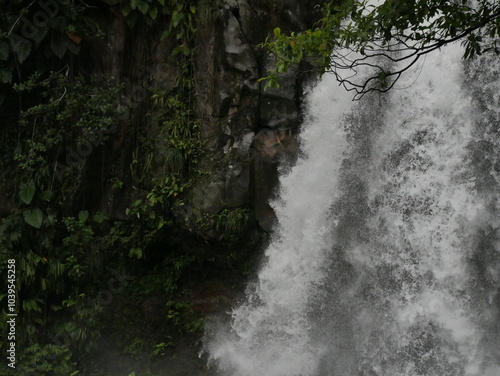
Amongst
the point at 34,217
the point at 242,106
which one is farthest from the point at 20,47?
the point at 242,106

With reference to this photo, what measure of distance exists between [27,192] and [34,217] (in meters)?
0.36

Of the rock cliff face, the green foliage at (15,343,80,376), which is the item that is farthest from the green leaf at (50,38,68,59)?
the green foliage at (15,343,80,376)

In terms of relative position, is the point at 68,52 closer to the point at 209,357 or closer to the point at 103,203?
the point at 103,203

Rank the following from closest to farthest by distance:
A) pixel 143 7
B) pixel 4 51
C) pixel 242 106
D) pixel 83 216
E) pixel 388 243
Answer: pixel 388 243
pixel 4 51
pixel 242 106
pixel 143 7
pixel 83 216

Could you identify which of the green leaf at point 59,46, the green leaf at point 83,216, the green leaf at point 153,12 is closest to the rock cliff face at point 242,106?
the green leaf at point 153,12

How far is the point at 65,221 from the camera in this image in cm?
839

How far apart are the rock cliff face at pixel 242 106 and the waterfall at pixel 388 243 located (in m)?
0.32

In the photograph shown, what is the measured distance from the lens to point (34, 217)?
817 centimetres

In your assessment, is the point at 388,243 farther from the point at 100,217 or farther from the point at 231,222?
the point at 100,217

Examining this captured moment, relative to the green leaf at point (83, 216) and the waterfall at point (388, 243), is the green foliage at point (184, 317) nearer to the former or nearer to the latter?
the waterfall at point (388, 243)

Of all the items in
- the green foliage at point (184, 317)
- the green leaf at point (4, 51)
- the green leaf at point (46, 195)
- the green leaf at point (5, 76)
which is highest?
the green leaf at point (4, 51)

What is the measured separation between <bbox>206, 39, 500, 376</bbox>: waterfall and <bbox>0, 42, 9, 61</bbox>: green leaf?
13.6 feet

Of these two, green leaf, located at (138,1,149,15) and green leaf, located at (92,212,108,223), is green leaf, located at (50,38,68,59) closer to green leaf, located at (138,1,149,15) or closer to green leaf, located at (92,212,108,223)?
green leaf, located at (138,1,149,15)

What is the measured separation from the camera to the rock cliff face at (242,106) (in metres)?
8.13
